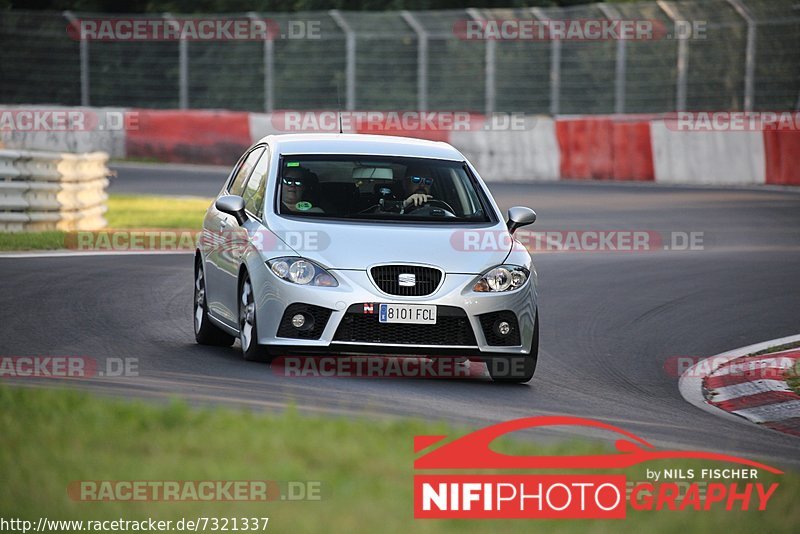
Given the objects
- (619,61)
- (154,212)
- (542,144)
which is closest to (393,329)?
(154,212)

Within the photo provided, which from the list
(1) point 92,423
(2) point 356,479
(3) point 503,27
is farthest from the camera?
(3) point 503,27

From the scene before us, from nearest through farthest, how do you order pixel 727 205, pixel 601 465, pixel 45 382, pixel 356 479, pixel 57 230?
1. pixel 356 479
2. pixel 601 465
3. pixel 45 382
4. pixel 57 230
5. pixel 727 205

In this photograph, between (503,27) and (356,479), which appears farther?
(503,27)

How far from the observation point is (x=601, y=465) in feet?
22.4

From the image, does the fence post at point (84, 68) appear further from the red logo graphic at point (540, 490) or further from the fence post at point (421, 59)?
the red logo graphic at point (540, 490)

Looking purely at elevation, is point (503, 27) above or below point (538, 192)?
above

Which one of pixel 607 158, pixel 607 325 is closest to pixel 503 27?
pixel 607 158

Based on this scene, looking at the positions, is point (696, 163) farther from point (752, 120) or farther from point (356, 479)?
point (356, 479)

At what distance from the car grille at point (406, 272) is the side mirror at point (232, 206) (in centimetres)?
123

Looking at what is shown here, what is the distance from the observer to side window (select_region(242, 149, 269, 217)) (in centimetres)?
1114

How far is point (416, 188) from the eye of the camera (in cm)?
1129

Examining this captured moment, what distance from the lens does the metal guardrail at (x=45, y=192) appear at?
64.2 feet

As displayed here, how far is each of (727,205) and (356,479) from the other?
20.2 meters

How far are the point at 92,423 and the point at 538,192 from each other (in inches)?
861
